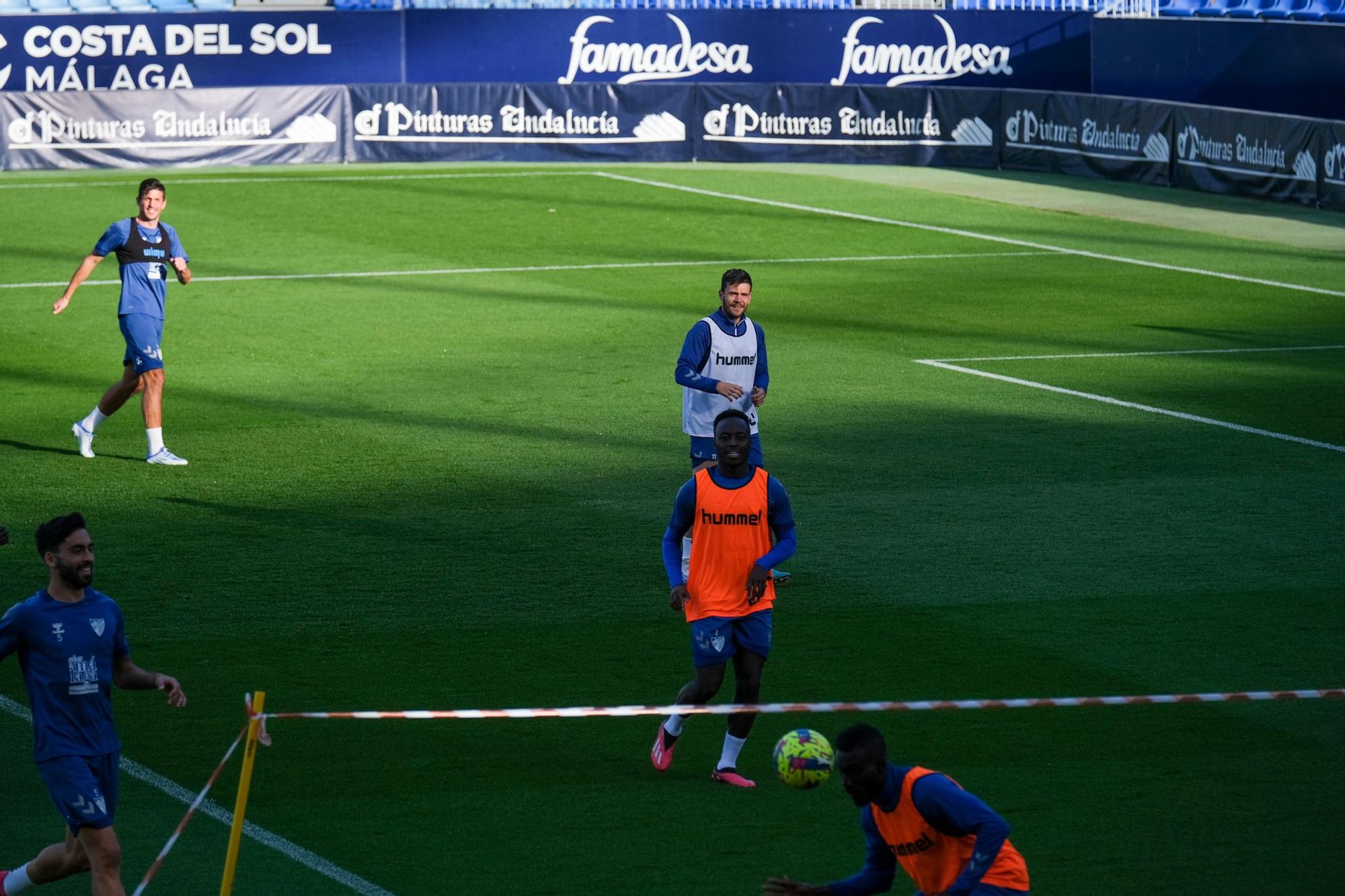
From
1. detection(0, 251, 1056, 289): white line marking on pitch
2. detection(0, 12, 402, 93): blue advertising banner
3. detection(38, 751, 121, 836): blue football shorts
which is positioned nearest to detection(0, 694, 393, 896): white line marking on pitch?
detection(38, 751, 121, 836): blue football shorts

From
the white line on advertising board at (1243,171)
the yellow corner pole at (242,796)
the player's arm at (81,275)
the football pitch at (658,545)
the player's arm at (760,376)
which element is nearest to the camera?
the yellow corner pole at (242,796)

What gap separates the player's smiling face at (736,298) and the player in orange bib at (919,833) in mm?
6169

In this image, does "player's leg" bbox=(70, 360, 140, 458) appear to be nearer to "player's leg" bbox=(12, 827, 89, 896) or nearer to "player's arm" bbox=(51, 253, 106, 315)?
"player's arm" bbox=(51, 253, 106, 315)

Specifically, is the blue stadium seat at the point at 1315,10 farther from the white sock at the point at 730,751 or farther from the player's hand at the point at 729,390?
the white sock at the point at 730,751

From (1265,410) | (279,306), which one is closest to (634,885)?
(1265,410)

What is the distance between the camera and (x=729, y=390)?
12.3 meters

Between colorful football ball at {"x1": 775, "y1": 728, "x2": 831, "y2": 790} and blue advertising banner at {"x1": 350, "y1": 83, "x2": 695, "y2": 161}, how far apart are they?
38.0 m

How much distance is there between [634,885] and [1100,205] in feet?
97.0

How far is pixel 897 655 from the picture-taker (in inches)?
459

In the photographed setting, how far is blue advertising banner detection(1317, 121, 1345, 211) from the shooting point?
111 ft

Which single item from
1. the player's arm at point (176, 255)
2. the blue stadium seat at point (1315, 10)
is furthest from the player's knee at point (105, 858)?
the blue stadium seat at point (1315, 10)

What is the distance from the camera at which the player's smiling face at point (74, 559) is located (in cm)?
743

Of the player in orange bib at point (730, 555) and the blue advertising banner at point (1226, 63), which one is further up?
the blue advertising banner at point (1226, 63)

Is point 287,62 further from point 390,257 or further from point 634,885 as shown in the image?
point 634,885
